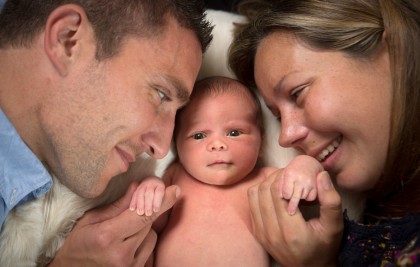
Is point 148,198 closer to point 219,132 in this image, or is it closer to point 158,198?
point 158,198

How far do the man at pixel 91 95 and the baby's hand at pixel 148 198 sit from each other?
33mm

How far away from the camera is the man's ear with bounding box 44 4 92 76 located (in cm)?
138

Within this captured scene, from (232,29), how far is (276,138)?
55 centimetres

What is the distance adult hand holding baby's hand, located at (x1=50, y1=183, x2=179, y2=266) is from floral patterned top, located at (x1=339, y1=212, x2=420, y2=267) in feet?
2.05

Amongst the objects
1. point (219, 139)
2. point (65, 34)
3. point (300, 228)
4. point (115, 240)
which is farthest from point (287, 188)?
point (65, 34)

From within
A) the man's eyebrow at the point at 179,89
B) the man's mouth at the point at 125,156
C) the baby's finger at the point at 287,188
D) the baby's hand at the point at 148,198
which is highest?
the man's eyebrow at the point at 179,89

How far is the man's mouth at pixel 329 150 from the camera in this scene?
1.58 metres

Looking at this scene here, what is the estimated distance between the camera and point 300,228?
4.86 ft

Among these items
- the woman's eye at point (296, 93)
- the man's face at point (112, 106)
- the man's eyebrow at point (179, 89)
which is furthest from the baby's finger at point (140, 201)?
the woman's eye at point (296, 93)

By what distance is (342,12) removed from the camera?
1510 mm

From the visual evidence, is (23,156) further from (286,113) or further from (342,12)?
(342,12)

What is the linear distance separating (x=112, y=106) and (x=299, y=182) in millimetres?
667

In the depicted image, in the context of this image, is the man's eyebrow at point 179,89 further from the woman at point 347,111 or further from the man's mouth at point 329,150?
the man's mouth at point 329,150

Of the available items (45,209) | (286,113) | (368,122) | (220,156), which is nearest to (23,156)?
(45,209)
